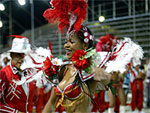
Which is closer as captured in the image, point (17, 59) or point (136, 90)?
point (17, 59)

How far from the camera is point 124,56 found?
8.69 feet

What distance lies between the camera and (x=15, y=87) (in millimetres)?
3482

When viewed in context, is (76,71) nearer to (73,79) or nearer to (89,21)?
(73,79)

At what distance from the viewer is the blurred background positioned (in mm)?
4527

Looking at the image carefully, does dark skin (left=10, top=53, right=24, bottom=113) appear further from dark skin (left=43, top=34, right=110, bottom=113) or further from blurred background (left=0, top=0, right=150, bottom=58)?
dark skin (left=43, top=34, right=110, bottom=113)

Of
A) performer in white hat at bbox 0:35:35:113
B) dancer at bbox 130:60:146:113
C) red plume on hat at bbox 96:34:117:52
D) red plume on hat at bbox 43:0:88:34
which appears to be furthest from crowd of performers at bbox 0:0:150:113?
dancer at bbox 130:60:146:113

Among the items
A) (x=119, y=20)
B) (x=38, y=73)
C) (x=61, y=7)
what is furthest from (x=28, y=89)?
(x=119, y=20)

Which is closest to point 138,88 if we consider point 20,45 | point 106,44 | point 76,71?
point 106,44

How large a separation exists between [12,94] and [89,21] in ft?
17.9

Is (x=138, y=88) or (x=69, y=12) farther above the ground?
(x=69, y=12)

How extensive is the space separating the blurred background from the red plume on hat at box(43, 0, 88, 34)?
0.86 meters

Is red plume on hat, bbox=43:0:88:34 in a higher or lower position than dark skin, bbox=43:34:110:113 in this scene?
higher

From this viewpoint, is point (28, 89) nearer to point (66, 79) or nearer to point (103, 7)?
point (66, 79)

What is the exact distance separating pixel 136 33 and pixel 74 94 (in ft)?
27.3
